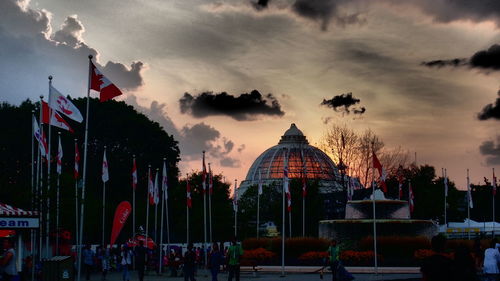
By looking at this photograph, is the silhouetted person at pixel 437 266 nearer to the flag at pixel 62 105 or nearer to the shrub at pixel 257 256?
the flag at pixel 62 105

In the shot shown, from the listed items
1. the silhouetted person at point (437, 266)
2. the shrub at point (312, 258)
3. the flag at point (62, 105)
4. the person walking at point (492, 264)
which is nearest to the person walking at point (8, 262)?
the flag at point (62, 105)

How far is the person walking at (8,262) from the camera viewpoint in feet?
71.6

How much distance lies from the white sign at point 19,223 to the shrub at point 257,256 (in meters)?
17.5

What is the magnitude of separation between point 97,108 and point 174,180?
41.8 ft

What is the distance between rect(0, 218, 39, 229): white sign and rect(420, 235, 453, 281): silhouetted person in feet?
67.1

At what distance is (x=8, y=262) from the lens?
72.1ft

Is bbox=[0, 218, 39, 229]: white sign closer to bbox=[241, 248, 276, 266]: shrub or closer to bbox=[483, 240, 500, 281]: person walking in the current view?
bbox=[483, 240, 500, 281]: person walking

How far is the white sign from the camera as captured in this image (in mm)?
28359

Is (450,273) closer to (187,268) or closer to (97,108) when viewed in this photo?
(187,268)

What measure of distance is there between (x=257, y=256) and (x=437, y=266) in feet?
111

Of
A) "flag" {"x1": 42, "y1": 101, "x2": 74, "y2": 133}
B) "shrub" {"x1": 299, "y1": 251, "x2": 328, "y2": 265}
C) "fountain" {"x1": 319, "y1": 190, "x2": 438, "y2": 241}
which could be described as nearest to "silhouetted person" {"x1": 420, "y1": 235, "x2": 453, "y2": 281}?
"flag" {"x1": 42, "y1": 101, "x2": 74, "y2": 133}

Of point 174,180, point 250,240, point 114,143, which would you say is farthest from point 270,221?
point 250,240

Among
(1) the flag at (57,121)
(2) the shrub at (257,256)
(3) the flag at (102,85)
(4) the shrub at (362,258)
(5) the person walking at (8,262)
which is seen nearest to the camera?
(5) the person walking at (8,262)

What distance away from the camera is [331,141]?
3602 inches
